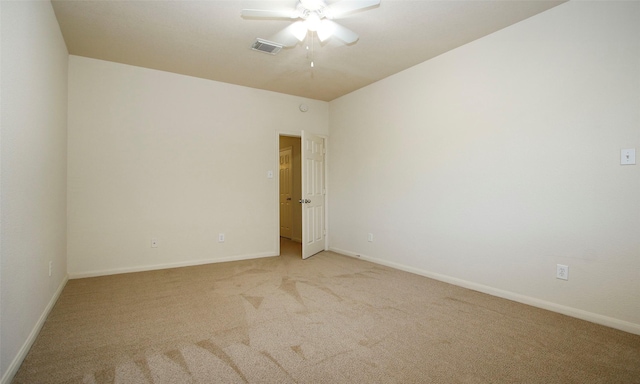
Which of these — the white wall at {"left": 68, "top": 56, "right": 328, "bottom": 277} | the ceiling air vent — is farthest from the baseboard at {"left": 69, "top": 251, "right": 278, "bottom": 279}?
the ceiling air vent

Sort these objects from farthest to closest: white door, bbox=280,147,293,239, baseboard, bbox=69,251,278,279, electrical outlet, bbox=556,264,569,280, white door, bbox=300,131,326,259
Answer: white door, bbox=280,147,293,239 → white door, bbox=300,131,326,259 → baseboard, bbox=69,251,278,279 → electrical outlet, bbox=556,264,569,280

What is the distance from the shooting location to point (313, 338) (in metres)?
2.19

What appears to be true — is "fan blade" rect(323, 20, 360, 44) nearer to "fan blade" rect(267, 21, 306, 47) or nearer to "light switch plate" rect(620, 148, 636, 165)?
"fan blade" rect(267, 21, 306, 47)

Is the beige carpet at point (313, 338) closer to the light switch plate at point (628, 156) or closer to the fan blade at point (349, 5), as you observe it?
the light switch plate at point (628, 156)

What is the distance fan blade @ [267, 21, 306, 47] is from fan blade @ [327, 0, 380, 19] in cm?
36

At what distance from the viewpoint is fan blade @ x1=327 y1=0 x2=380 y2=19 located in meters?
2.19

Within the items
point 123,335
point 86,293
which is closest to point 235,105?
point 86,293

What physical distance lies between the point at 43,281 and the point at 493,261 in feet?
13.2

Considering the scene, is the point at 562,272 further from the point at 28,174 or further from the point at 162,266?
the point at 162,266

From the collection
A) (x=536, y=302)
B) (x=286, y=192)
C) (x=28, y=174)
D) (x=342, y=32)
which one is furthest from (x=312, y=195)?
(x=28, y=174)

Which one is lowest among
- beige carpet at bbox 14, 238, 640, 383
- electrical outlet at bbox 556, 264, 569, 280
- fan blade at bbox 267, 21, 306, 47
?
beige carpet at bbox 14, 238, 640, 383

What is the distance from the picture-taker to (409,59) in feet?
12.2

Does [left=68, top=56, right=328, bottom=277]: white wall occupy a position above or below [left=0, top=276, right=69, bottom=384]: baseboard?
above

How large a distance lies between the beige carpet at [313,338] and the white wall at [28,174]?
0.25 metres
